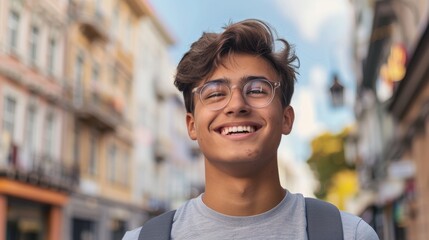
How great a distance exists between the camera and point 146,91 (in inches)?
1352

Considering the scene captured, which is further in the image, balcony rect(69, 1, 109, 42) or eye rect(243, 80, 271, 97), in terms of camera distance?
balcony rect(69, 1, 109, 42)

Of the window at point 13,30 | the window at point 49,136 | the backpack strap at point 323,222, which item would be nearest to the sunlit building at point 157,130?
the window at point 49,136

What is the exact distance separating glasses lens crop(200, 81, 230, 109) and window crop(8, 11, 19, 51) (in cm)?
1710

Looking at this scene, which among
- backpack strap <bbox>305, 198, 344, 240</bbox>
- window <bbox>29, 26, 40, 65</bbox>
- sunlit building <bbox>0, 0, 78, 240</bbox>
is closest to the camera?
backpack strap <bbox>305, 198, 344, 240</bbox>

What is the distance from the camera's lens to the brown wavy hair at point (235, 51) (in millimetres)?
2043

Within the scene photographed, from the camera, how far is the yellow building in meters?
23.2

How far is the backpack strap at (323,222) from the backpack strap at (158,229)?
1.41ft

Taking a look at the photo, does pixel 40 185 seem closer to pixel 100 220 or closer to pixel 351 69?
pixel 100 220

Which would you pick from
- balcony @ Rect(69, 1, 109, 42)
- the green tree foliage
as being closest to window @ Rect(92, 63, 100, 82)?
balcony @ Rect(69, 1, 109, 42)

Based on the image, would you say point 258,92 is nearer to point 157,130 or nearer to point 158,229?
point 158,229

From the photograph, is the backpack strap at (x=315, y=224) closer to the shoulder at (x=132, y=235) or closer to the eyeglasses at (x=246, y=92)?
the shoulder at (x=132, y=235)

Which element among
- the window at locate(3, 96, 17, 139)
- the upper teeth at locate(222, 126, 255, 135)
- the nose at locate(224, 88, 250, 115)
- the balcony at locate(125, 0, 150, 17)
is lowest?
the upper teeth at locate(222, 126, 255, 135)

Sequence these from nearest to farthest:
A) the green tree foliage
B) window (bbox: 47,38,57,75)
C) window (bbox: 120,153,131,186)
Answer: window (bbox: 47,38,57,75)
window (bbox: 120,153,131,186)
the green tree foliage

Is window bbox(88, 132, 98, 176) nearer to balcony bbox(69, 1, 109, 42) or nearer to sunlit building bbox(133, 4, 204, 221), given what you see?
balcony bbox(69, 1, 109, 42)
